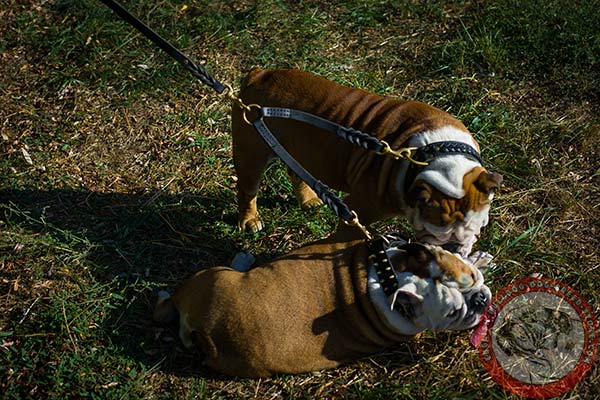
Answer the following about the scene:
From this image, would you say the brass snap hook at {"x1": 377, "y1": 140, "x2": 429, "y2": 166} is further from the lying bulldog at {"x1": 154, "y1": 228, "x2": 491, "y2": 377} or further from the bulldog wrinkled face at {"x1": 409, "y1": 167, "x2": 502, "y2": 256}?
the lying bulldog at {"x1": 154, "y1": 228, "x2": 491, "y2": 377}

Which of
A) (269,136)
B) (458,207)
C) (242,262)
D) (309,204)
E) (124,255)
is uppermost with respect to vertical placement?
(269,136)

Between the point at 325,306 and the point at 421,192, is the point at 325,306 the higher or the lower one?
the lower one

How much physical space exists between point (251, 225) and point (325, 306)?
5.00 ft

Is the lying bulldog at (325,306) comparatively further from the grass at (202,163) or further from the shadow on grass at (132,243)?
the shadow on grass at (132,243)

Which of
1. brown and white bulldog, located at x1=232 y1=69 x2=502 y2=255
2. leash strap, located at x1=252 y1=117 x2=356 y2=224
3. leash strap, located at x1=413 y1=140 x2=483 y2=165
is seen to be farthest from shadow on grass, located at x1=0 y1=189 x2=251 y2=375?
leash strap, located at x1=413 y1=140 x2=483 y2=165

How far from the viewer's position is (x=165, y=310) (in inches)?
183

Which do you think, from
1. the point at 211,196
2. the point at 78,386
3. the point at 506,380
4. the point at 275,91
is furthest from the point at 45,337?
the point at 506,380

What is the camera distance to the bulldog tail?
4637 millimetres

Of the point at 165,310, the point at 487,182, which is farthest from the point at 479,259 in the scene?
the point at 165,310

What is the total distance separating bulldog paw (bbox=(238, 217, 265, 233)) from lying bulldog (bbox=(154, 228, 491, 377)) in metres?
1.18

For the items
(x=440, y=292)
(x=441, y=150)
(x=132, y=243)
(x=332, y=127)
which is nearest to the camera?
(x=440, y=292)

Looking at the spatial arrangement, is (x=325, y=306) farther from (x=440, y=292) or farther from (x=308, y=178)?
(x=308, y=178)

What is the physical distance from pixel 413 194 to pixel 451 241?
400 mm

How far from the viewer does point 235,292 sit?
4.18 m
